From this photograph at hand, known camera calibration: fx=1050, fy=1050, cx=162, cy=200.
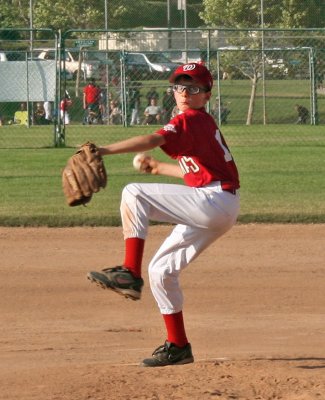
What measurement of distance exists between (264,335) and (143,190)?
1873 mm

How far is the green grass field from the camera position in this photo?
38.0ft

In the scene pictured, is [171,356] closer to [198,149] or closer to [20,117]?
[198,149]

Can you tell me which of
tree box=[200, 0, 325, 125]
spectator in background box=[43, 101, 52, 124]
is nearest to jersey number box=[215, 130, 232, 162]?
spectator in background box=[43, 101, 52, 124]

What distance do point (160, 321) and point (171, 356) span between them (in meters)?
1.54

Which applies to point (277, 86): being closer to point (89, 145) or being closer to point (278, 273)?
point (278, 273)

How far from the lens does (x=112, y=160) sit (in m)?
18.0

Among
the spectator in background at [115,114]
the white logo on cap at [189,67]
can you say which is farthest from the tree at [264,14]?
the white logo on cap at [189,67]

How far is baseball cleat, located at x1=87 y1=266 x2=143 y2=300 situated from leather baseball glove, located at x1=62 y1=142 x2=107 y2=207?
Answer: 1.36 ft

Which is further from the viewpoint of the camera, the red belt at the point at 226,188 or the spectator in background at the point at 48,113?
the spectator in background at the point at 48,113

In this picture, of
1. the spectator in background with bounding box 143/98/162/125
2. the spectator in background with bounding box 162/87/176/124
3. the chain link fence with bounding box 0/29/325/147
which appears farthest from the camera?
the spectator in background with bounding box 143/98/162/125

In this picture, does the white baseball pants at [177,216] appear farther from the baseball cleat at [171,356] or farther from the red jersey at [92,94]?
the red jersey at [92,94]

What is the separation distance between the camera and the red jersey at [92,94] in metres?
26.4

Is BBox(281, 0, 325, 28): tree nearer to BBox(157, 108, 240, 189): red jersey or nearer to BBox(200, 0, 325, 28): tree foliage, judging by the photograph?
BBox(200, 0, 325, 28): tree foliage

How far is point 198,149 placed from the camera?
5.53 m
